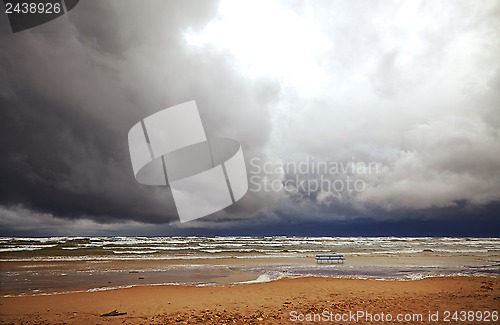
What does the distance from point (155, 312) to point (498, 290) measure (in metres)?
18.8

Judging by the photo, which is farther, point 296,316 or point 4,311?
point 4,311

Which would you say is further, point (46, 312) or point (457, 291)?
point (457, 291)

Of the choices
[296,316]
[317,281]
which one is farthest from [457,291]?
[296,316]

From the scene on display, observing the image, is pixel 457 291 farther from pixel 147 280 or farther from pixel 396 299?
pixel 147 280

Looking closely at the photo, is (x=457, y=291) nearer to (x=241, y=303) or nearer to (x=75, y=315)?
(x=241, y=303)

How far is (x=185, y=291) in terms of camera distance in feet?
59.4

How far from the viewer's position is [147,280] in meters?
23.4

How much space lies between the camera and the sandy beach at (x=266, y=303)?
11.6 meters

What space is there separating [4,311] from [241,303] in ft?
37.4

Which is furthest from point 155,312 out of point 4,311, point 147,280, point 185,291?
point 147,280

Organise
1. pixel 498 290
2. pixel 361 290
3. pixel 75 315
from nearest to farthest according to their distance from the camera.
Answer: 1. pixel 75 315
2. pixel 498 290
3. pixel 361 290

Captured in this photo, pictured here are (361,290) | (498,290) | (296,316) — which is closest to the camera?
(296,316)

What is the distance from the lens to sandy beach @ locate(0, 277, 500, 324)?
1157 cm

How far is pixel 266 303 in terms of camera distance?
14.2 m
